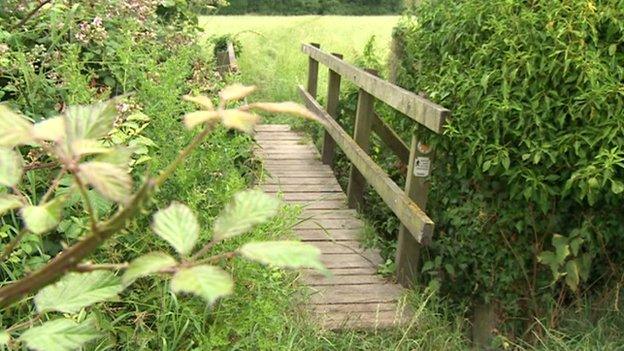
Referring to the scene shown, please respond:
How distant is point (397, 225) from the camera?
16.0ft

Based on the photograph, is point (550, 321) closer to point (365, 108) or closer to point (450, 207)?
point (450, 207)

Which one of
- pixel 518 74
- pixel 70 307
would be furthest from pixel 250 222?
pixel 518 74

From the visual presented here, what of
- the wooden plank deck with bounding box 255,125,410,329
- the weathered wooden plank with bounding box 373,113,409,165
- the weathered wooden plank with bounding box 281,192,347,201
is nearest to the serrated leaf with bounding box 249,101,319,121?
the wooden plank deck with bounding box 255,125,410,329

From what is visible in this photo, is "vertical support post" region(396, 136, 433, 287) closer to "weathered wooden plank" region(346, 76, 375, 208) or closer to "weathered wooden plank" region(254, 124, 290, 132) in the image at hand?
"weathered wooden plank" region(346, 76, 375, 208)

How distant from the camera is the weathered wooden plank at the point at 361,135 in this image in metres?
5.25

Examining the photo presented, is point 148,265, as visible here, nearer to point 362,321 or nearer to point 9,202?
point 9,202

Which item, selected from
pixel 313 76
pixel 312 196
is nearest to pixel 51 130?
pixel 312 196

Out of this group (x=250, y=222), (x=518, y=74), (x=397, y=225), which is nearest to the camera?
(x=250, y=222)

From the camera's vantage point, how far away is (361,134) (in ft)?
17.5

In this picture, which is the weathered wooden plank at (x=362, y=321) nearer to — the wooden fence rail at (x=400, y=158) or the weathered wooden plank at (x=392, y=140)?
the wooden fence rail at (x=400, y=158)

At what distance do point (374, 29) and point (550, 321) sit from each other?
15740mm

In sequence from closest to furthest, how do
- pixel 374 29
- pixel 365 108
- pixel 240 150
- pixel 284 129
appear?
pixel 240 150
pixel 365 108
pixel 284 129
pixel 374 29

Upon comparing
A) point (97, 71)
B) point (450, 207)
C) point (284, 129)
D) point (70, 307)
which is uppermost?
point (70, 307)

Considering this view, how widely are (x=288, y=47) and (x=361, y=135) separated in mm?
8938
